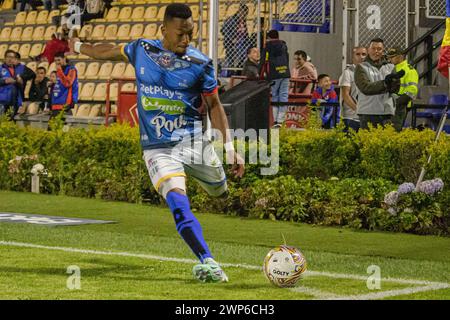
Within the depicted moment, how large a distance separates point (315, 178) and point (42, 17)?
19780 mm

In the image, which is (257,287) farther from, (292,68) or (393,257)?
(292,68)

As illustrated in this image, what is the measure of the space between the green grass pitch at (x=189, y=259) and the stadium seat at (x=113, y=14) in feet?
49.5

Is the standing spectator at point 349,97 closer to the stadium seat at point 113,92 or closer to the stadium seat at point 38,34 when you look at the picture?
the stadium seat at point 113,92

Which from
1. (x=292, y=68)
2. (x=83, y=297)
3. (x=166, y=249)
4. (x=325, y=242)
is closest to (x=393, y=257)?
(x=325, y=242)

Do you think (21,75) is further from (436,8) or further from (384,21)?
(436,8)

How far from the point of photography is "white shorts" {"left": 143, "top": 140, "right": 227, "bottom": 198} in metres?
9.27

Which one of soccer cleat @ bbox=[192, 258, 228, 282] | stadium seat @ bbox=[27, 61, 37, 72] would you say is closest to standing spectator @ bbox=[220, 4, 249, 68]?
stadium seat @ bbox=[27, 61, 37, 72]

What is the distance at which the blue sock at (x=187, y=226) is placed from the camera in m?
8.95

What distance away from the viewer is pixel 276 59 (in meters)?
20.2

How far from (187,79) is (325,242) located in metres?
3.91

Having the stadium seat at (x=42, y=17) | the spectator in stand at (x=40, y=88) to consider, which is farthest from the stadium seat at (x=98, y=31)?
the spectator in stand at (x=40, y=88)

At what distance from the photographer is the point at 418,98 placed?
837 inches

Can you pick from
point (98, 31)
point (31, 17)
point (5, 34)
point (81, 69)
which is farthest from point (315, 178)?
point (5, 34)
